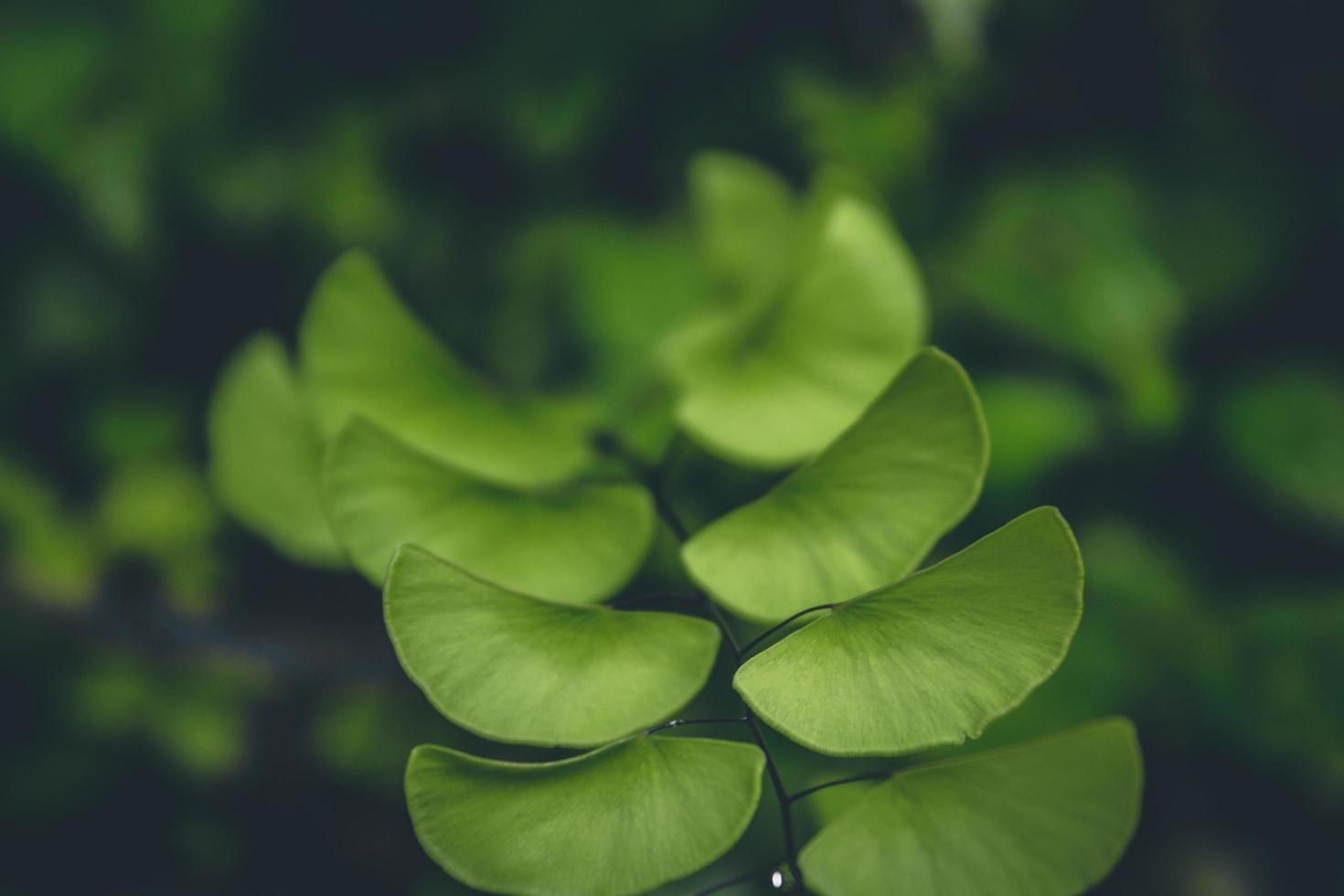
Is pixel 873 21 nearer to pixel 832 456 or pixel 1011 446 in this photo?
pixel 1011 446

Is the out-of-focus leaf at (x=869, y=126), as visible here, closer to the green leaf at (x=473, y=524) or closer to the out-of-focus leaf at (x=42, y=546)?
the green leaf at (x=473, y=524)

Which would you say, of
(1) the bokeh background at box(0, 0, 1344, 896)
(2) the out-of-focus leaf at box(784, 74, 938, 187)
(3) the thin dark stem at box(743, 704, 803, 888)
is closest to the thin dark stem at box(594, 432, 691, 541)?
(3) the thin dark stem at box(743, 704, 803, 888)

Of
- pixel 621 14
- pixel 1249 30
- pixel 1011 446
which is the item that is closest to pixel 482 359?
pixel 621 14

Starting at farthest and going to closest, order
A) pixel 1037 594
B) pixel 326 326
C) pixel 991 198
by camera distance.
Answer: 1. pixel 991 198
2. pixel 326 326
3. pixel 1037 594

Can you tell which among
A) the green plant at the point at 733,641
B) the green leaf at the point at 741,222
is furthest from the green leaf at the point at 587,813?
the green leaf at the point at 741,222

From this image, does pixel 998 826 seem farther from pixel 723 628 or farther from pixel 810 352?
pixel 810 352

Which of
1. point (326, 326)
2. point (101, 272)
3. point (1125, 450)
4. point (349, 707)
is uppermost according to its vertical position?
point (326, 326)

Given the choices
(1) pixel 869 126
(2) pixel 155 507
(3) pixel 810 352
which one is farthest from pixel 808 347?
(2) pixel 155 507
